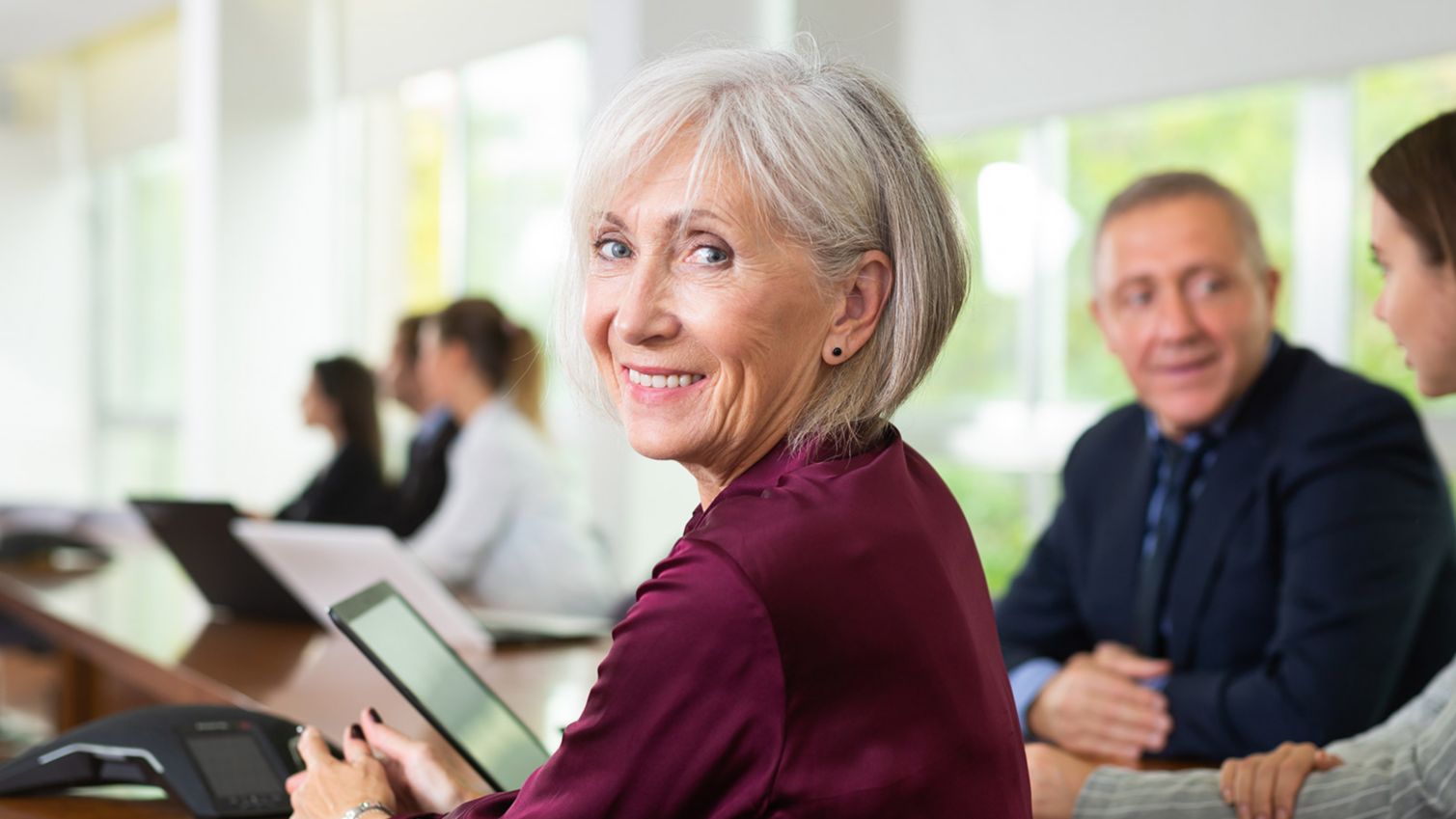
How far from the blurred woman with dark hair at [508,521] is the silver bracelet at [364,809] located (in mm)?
2689

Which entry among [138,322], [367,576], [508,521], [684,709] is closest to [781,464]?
[684,709]

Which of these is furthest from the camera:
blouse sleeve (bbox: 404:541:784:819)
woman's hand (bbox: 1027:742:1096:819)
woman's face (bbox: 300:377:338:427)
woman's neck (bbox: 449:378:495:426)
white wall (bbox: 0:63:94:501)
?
white wall (bbox: 0:63:94:501)

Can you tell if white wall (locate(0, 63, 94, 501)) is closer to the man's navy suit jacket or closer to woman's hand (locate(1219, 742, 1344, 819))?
the man's navy suit jacket

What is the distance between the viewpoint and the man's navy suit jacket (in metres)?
2.02

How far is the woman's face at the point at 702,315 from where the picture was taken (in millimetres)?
1118

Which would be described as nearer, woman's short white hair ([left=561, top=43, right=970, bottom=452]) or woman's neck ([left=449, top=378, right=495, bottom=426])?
woman's short white hair ([left=561, top=43, right=970, bottom=452])

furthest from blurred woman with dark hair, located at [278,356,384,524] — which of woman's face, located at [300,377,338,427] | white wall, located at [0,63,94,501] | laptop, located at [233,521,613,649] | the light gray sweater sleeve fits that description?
white wall, located at [0,63,94,501]

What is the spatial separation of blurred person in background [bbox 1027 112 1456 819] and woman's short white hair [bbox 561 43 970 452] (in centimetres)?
68

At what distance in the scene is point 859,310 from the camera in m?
1.18

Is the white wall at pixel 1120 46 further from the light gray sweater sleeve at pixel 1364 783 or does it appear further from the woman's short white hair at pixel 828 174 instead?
the woman's short white hair at pixel 828 174

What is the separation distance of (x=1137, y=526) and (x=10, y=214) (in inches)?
388

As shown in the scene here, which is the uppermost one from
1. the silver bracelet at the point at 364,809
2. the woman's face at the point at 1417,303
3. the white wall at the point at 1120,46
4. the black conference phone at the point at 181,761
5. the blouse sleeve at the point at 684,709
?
the white wall at the point at 1120,46

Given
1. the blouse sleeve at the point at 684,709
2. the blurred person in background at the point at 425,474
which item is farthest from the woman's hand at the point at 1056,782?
the blurred person in background at the point at 425,474

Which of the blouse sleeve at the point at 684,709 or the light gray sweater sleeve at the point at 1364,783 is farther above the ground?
the blouse sleeve at the point at 684,709
